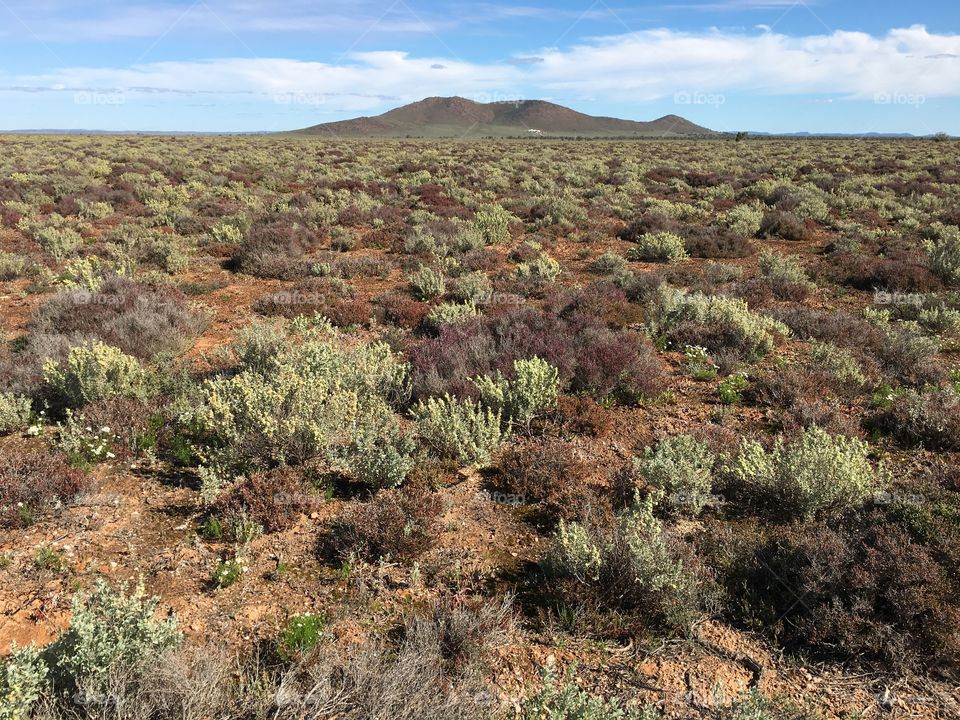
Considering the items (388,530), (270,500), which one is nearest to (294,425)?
(270,500)

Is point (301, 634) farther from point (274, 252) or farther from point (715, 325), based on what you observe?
point (274, 252)

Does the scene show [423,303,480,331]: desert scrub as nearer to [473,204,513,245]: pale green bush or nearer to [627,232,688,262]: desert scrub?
[473,204,513,245]: pale green bush

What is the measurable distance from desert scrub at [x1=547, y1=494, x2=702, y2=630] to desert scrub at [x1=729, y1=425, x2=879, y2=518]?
126cm

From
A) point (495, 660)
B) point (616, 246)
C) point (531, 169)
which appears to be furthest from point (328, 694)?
point (531, 169)

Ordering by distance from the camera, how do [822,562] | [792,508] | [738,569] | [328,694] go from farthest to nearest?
[792,508] → [738,569] → [822,562] → [328,694]

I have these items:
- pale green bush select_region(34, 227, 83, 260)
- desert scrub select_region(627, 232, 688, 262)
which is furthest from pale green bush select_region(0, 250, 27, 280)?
desert scrub select_region(627, 232, 688, 262)

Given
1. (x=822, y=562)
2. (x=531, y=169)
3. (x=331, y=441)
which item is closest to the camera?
(x=822, y=562)

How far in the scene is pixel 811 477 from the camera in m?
4.61

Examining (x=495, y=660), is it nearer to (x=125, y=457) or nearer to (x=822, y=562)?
(x=822, y=562)

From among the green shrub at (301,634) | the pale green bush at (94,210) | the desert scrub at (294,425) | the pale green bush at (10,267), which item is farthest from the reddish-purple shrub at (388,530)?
the pale green bush at (94,210)

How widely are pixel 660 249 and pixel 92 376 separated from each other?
1222cm

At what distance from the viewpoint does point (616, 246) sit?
50.7 feet

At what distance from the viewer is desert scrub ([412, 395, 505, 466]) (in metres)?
5.46

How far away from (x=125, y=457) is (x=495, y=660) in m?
4.21
